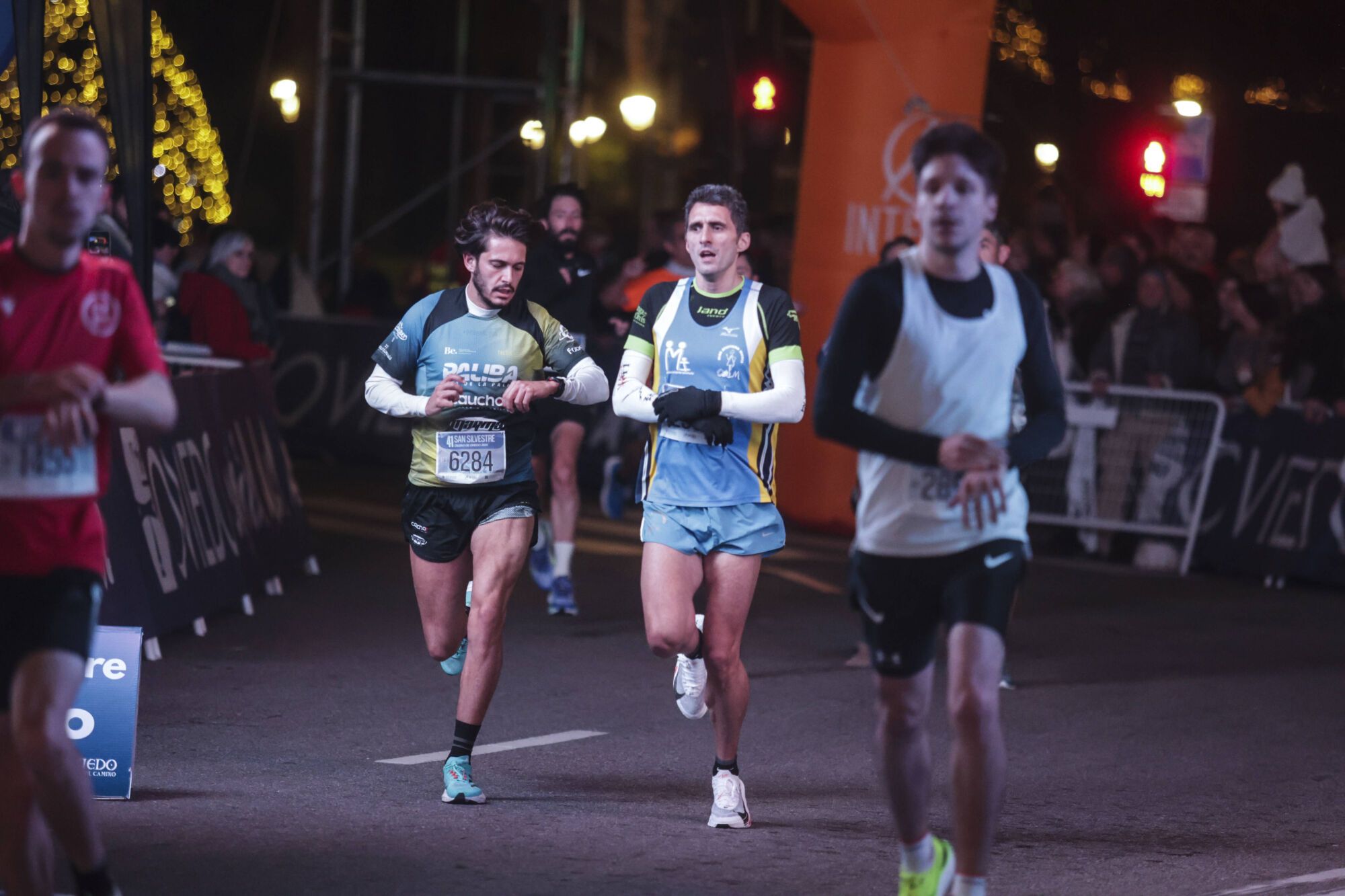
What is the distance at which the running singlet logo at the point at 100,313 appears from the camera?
4453 mm

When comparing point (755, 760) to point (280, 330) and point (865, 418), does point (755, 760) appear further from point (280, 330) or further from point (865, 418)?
point (280, 330)

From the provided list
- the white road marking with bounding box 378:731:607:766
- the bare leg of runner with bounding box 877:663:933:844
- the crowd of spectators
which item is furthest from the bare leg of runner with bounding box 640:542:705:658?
the crowd of spectators

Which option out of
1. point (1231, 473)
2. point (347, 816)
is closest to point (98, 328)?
point (347, 816)

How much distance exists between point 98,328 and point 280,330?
15411mm

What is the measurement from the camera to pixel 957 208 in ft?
15.9

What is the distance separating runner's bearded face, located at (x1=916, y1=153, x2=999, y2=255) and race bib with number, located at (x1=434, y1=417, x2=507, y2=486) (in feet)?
7.56

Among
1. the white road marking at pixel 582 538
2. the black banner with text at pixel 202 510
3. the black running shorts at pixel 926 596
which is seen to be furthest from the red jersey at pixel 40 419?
the white road marking at pixel 582 538

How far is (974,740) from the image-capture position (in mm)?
4785

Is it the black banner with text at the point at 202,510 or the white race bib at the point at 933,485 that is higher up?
the white race bib at the point at 933,485

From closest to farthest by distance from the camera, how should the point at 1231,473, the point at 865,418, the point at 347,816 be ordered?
the point at 865,418, the point at 347,816, the point at 1231,473

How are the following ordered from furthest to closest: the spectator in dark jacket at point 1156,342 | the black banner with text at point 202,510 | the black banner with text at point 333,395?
the black banner with text at point 333,395 → the spectator in dark jacket at point 1156,342 → the black banner with text at point 202,510

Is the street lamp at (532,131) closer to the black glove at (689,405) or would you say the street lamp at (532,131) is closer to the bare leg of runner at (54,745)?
the black glove at (689,405)

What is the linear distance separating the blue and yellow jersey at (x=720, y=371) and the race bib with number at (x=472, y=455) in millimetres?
553

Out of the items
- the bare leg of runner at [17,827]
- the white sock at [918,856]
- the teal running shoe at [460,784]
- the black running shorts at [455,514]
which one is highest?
the black running shorts at [455,514]
